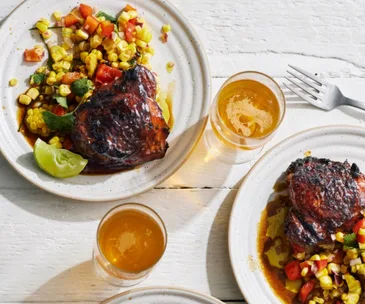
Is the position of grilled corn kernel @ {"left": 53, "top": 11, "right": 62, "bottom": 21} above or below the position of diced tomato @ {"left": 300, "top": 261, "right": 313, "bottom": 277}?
above

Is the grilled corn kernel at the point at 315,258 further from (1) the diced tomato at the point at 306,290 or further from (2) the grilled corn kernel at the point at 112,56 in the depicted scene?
(2) the grilled corn kernel at the point at 112,56

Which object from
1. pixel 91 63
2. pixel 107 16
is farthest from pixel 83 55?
pixel 107 16

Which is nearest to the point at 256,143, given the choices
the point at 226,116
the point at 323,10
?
the point at 226,116

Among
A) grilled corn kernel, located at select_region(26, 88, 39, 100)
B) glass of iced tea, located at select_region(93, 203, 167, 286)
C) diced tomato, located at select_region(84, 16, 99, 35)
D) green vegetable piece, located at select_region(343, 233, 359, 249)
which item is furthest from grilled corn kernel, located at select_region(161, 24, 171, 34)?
green vegetable piece, located at select_region(343, 233, 359, 249)

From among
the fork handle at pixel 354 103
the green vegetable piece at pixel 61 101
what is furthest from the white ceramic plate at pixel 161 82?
the fork handle at pixel 354 103

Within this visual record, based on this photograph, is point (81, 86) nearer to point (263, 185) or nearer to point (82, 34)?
point (82, 34)

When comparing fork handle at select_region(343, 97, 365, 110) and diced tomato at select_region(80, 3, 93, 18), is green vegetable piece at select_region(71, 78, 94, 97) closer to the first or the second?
diced tomato at select_region(80, 3, 93, 18)

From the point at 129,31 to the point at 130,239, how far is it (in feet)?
4.56

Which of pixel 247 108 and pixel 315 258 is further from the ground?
pixel 247 108

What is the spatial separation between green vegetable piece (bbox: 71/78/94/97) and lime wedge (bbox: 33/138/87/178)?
1.32 ft

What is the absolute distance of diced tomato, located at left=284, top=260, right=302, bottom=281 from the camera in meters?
4.45

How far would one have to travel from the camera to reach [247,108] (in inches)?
179

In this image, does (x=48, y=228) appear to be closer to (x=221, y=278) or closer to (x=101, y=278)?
(x=101, y=278)

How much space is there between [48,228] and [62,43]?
1.25 meters
